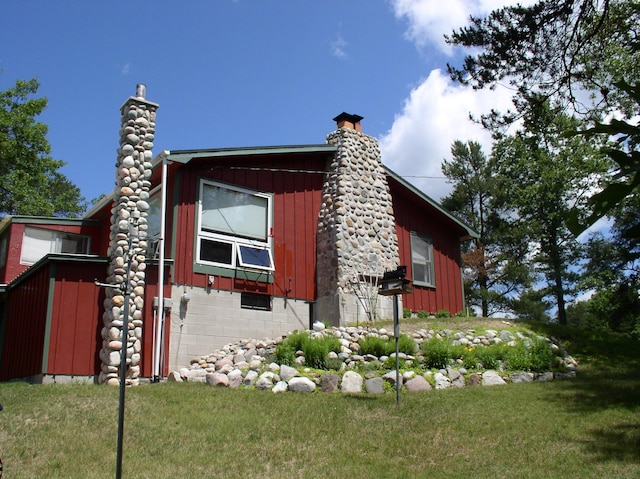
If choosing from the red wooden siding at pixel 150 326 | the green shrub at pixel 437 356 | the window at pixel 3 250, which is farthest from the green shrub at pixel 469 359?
the window at pixel 3 250

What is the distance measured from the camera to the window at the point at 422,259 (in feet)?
55.6

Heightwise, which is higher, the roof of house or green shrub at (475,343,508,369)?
the roof of house

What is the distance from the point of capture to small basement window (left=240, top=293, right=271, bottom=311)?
13052mm

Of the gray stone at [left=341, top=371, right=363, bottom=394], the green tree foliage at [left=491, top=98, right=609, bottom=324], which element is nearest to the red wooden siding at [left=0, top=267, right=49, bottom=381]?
the gray stone at [left=341, top=371, right=363, bottom=394]

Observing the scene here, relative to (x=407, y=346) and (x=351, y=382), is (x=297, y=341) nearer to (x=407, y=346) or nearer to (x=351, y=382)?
(x=351, y=382)

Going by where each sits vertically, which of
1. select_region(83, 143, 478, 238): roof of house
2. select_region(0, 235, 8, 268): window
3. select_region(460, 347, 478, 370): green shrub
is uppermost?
select_region(83, 143, 478, 238): roof of house

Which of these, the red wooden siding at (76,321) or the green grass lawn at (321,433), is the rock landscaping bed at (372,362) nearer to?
the green grass lawn at (321,433)

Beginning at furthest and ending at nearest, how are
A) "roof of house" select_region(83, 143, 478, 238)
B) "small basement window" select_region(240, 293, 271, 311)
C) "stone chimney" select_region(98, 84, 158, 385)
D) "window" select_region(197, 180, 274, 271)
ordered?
"small basement window" select_region(240, 293, 271, 311) < "window" select_region(197, 180, 274, 271) < "roof of house" select_region(83, 143, 478, 238) < "stone chimney" select_region(98, 84, 158, 385)

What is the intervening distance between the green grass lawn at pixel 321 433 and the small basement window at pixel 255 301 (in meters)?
3.37

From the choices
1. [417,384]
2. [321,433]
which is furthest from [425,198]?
[321,433]

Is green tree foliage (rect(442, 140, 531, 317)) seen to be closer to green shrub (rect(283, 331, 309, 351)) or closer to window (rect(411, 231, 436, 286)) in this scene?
window (rect(411, 231, 436, 286))

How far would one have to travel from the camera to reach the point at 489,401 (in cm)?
884

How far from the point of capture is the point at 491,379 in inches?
410

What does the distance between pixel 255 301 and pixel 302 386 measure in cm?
393
